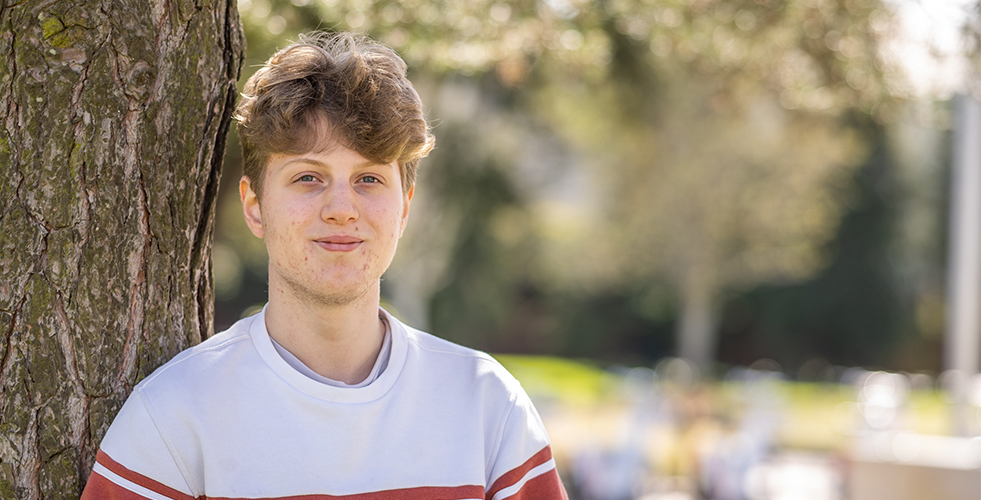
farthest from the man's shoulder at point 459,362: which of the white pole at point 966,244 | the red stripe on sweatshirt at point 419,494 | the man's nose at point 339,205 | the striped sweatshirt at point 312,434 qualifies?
the white pole at point 966,244

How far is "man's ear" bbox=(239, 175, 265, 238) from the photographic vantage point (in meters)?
1.61

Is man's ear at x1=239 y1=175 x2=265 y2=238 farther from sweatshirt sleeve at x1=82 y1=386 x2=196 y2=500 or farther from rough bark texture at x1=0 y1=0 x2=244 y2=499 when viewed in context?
sweatshirt sleeve at x1=82 y1=386 x2=196 y2=500

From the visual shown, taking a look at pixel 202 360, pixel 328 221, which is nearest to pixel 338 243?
pixel 328 221

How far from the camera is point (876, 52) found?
4156 mm

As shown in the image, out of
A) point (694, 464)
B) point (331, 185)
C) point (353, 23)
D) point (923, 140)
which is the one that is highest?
point (923, 140)

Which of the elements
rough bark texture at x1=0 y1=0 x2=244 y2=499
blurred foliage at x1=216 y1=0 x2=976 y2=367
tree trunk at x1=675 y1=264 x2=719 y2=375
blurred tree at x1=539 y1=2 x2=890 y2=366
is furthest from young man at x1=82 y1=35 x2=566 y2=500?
tree trunk at x1=675 y1=264 x2=719 y2=375

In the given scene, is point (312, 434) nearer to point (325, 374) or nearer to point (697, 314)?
point (325, 374)

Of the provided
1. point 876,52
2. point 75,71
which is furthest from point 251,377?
point 876,52

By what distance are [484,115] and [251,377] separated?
8808 mm

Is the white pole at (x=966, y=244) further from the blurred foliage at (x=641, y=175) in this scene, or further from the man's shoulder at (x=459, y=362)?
the man's shoulder at (x=459, y=362)

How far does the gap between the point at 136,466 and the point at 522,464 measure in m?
0.67

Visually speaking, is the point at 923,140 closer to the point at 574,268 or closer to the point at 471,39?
the point at 574,268

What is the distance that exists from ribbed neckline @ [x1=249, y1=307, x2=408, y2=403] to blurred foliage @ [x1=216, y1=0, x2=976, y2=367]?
111cm

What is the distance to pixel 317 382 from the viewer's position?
58.4 inches
